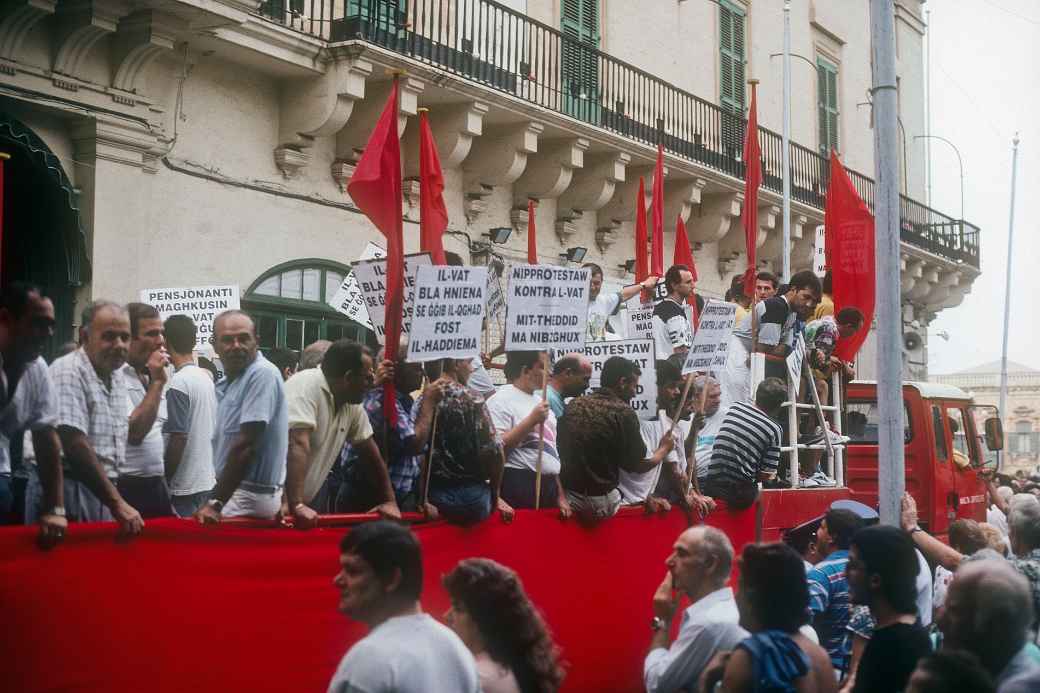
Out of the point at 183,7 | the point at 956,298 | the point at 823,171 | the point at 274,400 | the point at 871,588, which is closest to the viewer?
the point at 871,588

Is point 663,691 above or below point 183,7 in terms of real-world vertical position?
below

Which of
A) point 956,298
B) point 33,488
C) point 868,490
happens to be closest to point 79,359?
point 33,488

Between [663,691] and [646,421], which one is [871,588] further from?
[646,421]

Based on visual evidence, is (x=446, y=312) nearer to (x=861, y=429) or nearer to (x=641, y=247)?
(x=641, y=247)

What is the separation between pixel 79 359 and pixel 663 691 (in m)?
2.66

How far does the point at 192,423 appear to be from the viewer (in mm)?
6469

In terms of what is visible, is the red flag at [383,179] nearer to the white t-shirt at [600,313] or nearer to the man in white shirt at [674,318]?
the man in white shirt at [674,318]

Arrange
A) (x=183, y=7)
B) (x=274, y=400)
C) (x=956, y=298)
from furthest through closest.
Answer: (x=956, y=298) → (x=183, y=7) → (x=274, y=400)

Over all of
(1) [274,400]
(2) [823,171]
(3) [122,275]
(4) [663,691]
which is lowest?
(4) [663,691]

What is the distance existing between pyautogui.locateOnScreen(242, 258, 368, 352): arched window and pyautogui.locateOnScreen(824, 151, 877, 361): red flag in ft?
16.1

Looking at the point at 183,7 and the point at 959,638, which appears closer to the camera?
the point at 959,638

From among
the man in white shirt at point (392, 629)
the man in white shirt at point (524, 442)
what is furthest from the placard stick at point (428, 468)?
the man in white shirt at point (392, 629)

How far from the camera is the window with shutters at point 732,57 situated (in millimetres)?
19969

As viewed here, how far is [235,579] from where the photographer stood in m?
5.23
